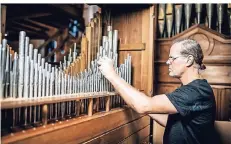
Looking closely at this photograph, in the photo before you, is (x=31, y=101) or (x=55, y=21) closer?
(x=31, y=101)

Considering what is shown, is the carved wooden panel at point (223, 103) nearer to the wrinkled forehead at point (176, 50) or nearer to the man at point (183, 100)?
the man at point (183, 100)

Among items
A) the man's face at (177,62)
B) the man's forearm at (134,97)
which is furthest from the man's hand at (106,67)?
the man's face at (177,62)

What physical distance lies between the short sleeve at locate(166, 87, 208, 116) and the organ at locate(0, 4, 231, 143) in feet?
2.30

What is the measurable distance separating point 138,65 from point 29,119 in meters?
1.68

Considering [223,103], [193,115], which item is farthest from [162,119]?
[223,103]

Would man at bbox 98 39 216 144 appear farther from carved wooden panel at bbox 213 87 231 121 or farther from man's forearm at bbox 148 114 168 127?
carved wooden panel at bbox 213 87 231 121

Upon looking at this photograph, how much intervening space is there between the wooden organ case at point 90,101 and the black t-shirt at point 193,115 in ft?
2.13

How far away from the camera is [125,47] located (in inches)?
128

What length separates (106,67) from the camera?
7.61 feet

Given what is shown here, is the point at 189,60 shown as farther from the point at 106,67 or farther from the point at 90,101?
the point at 90,101

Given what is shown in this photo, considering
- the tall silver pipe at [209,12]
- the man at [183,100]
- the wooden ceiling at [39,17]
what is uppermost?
the wooden ceiling at [39,17]

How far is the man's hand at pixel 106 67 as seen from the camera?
228 cm

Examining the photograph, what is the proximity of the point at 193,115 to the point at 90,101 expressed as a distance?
88 cm

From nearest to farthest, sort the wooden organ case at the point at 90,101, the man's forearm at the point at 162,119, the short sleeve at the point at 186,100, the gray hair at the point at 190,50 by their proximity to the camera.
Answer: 1. the wooden organ case at the point at 90,101
2. the short sleeve at the point at 186,100
3. the gray hair at the point at 190,50
4. the man's forearm at the point at 162,119
